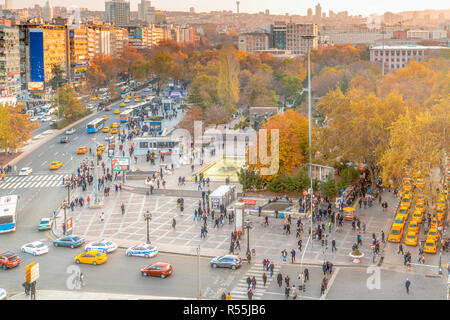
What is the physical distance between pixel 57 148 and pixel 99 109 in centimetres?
2912

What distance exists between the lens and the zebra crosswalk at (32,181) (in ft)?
151

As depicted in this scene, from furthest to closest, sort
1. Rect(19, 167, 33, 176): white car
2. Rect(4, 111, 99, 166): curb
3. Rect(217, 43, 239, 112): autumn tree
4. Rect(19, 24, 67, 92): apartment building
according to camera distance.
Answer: Rect(19, 24, 67, 92): apartment building → Rect(217, 43, 239, 112): autumn tree → Rect(4, 111, 99, 166): curb → Rect(19, 167, 33, 176): white car

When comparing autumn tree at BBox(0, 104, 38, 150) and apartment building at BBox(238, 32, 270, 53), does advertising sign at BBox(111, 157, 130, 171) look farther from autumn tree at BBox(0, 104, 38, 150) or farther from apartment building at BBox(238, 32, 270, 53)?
apartment building at BBox(238, 32, 270, 53)

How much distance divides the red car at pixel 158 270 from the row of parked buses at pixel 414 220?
42.0ft

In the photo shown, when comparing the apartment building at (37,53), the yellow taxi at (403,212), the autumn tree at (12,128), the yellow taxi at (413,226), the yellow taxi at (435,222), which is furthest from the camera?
the apartment building at (37,53)

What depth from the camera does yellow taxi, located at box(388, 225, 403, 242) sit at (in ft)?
100

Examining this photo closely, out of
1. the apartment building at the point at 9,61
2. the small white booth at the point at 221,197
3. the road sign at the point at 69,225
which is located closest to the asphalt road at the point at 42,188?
the road sign at the point at 69,225

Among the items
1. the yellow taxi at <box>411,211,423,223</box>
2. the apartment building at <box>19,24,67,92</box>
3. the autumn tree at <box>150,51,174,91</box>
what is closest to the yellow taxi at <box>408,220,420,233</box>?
the yellow taxi at <box>411,211,423,223</box>

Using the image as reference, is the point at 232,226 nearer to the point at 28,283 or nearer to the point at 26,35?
the point at 28,283

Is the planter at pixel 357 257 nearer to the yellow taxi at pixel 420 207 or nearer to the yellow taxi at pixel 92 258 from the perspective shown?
the yellow taxi at pixel 420 207

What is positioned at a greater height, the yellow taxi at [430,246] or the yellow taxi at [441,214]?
the yellow taxi at [441,214]

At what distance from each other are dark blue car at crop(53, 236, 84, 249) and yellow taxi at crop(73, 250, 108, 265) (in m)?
2.61

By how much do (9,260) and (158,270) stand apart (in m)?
7.59
